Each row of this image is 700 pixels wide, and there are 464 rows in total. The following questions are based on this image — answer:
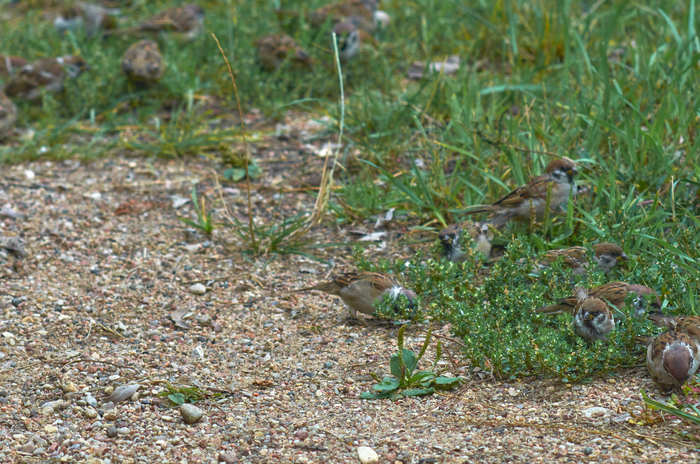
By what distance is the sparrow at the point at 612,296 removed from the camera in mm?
3619

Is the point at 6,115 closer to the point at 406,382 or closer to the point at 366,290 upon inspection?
the point at 366,290

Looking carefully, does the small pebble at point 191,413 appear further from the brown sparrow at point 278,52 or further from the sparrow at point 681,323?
the brown sparrow at point 278,52

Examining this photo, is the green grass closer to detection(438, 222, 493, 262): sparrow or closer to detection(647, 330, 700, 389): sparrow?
detection(438, 222, 493, 262): sparrow

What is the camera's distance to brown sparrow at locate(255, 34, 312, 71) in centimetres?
698

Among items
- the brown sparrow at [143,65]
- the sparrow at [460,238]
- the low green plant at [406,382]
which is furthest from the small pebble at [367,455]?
Result: the brown sparrow at [143,65]

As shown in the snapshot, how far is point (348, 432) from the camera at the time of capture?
10.7ft

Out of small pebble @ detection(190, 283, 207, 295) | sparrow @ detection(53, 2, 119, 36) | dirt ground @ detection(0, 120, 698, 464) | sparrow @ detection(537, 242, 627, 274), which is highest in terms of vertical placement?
sparrow @ detection(53, 2, 119, 36)

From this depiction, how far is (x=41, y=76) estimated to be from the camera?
271 inches

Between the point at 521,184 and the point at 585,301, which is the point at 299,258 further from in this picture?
the point at 585,301

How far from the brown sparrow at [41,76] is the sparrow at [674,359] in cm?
555

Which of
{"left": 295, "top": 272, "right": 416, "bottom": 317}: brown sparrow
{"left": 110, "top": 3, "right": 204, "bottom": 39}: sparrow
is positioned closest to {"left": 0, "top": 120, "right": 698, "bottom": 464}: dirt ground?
{"left": 295, "top": 272, "right": 416, "bottom": 317}: brown sparrow

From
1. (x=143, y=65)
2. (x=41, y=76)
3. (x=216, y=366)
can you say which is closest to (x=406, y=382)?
(x=216, y=366)

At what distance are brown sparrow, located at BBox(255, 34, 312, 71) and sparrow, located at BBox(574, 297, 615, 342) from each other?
13.7 ft

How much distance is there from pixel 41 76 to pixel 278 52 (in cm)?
207
